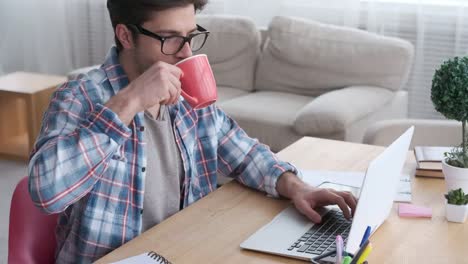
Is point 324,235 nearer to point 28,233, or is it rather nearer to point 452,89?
point 452,89

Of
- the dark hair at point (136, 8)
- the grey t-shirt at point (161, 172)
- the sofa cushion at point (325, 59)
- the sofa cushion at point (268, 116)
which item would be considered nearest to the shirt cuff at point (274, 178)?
the grey t-shirt at point (161, 172)

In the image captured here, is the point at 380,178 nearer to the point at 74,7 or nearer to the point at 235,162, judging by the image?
the point at 235,162

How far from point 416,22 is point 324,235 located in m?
3.03

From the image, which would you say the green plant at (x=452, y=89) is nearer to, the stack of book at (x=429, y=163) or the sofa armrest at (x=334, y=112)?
the stack of book at (x=429, y=163)

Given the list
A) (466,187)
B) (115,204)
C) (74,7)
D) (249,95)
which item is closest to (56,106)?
(115,204)

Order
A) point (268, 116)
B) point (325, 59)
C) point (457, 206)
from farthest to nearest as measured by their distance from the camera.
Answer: point (325, 59), point (268, 116), point (457, 206)

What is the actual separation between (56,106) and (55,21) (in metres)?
4.08

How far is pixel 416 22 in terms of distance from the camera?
14.3 ft

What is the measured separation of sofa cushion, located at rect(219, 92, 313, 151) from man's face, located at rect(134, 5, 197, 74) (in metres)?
1.98

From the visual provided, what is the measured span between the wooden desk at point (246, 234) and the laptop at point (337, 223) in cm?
3

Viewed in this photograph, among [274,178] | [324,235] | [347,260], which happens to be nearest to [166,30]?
[274,178]

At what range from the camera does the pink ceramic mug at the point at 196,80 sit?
1.58 m

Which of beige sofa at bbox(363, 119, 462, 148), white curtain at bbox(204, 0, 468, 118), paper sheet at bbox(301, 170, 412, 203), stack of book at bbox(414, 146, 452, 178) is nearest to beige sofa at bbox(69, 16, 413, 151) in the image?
white curtain at bbox(204, 0, 468, 118)

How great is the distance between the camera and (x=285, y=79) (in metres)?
4.17
